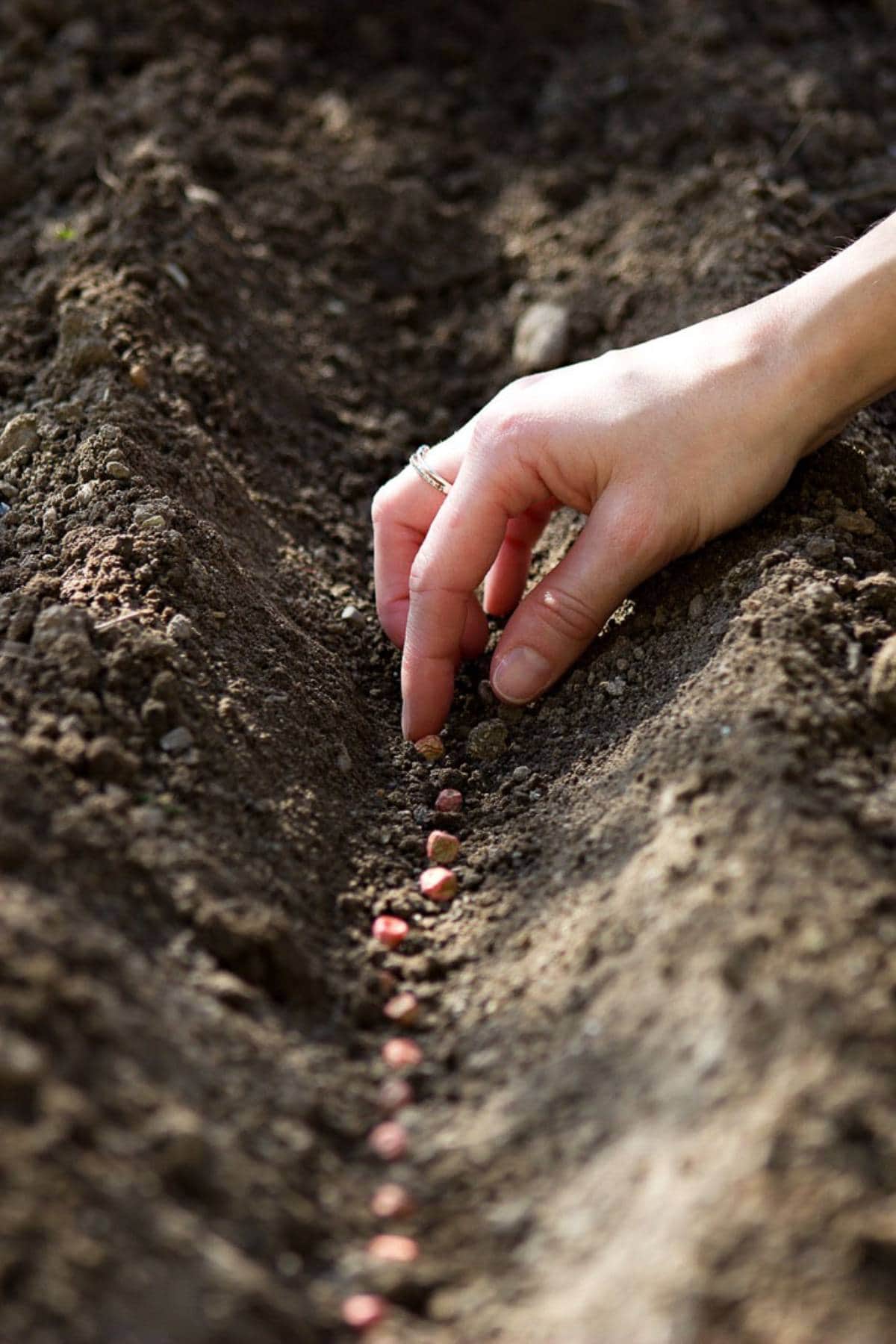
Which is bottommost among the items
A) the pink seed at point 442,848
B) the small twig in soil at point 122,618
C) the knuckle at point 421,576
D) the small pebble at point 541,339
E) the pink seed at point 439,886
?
the small pebble at point 541,339

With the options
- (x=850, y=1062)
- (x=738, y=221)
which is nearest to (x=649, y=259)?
(x=738, y=221)

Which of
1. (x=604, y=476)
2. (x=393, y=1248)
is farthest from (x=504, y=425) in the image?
(x=393, y=1248)

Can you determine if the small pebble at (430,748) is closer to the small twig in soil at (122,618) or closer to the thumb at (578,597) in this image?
the thumb at (578,597)

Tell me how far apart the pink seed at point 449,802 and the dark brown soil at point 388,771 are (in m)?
0.04

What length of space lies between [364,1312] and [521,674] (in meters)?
0.94

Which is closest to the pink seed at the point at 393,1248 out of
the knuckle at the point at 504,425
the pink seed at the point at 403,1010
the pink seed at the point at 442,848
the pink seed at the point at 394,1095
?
the pink seed at the point at 394,1095

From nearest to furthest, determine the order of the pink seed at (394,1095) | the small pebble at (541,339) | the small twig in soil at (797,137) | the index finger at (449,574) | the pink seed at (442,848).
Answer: the pink seed at (394,1095) < the pink seed at (442,848) < the index finger at (449,574) < the small pebble at (541,339) < the small twig in soil at (797,137)

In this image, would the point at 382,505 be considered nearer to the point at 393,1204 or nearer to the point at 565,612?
the point at 565,612

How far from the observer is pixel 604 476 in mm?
1758

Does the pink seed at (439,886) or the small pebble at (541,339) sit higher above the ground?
the pink seed at (439,886)

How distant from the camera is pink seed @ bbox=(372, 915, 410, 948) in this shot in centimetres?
154

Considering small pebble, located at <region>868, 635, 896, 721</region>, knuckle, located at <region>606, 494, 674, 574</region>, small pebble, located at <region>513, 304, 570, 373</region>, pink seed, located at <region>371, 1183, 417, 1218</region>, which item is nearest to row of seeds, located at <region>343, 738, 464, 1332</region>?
pink seed, located at <region>371, 1183, 417, 1218</region>

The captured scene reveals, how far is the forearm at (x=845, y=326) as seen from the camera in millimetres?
1722

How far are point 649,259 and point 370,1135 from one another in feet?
6.29
